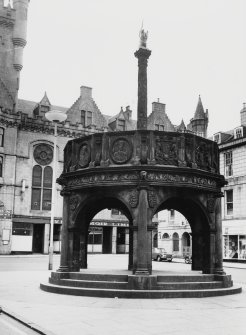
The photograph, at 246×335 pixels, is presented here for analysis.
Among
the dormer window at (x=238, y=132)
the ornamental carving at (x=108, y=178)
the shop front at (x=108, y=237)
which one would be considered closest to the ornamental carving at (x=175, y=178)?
the ornamental carving at (x=108, y=178)

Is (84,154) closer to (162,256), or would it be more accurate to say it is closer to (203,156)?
(203,156)

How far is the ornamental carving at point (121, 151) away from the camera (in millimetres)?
14008

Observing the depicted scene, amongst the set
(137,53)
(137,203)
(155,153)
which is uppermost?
(137,53)

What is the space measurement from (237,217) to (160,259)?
8015mm

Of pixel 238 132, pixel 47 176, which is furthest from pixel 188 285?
pixel 47 176

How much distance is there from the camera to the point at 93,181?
14.1 metres

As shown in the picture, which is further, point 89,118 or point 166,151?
point 89,118

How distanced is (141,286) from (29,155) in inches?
1454

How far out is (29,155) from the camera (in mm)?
47656

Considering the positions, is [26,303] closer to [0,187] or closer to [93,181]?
→ [93,181]

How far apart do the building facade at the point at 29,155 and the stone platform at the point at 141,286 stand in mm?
32971

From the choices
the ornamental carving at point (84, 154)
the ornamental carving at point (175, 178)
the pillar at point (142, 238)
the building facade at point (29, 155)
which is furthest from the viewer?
the building facade at point (29, 155)

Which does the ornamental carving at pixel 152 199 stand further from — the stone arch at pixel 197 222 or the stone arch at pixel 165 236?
the stone arch at pixel 165 236

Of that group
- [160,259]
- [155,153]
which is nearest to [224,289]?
[155,153]
